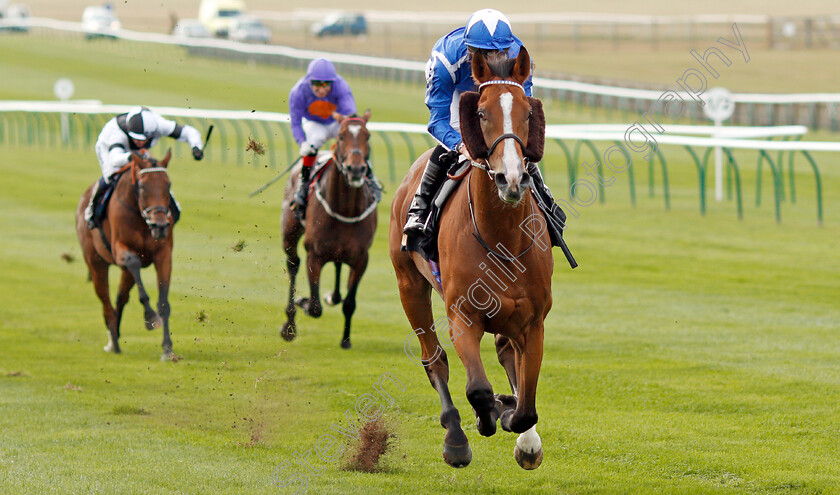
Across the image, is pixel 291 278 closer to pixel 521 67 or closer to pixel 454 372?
pixel 454 372

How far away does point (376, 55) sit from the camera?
38.2 m

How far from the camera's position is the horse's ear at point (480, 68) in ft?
15.9

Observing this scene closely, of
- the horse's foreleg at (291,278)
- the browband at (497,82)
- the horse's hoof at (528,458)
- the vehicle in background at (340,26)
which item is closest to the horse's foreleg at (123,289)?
the horse's foreleg at (291,278)

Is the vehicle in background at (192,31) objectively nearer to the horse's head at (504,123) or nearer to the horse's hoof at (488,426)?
the horse's hoof at (488,426)

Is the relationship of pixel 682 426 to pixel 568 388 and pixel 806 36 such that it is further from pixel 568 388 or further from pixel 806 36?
pixel 806 36

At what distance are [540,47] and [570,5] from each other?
98.5ft

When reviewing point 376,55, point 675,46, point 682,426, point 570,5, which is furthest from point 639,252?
point 570,5

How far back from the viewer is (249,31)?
4488 centimetres

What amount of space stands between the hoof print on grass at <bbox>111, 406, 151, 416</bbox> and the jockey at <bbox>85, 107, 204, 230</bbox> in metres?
2.43

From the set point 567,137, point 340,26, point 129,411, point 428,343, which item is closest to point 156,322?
point 129,411

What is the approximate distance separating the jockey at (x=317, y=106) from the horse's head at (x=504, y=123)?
5081mm

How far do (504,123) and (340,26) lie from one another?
42.1 m

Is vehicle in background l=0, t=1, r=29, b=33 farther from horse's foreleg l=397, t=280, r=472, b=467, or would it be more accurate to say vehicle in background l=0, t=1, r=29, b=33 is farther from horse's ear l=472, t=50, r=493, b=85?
horse's ear l=472, t=50, r=493, b=85

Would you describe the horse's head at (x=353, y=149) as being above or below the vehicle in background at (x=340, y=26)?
below
